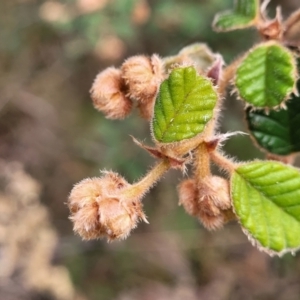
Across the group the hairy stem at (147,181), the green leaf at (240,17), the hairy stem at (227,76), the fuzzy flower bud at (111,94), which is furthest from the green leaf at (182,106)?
the green leaf at (240,17)

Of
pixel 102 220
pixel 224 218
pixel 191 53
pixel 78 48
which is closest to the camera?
pixel 102 220

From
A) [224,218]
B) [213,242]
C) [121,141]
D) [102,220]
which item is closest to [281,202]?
[224,218]

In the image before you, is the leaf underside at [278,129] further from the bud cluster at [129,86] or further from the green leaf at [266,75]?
the bud cluster at [129,86]

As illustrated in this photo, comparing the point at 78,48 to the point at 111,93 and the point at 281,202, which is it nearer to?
the point at 111,93

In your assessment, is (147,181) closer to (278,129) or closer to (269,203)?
(269,203)

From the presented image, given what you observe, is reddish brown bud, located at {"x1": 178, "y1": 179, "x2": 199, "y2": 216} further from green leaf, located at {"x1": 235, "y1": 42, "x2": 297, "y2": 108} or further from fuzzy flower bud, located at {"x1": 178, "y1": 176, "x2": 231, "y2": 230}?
green leaf, located at {"x1": 235, "y1": 42, "x2": 297, "y2": 108}
